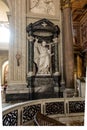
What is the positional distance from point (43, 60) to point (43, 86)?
1.06 meters

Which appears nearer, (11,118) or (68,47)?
(11,118)

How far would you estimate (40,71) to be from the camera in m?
8.16

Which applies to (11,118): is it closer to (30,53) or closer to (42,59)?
(30,53)

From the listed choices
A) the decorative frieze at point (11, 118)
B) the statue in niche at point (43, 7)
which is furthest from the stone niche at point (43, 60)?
the decorative frieze at point (11, 118)

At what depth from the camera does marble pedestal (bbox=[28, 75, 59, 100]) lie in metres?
7.94

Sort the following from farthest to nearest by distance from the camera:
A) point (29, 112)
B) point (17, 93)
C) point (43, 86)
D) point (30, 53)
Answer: point (43, 86) → point (30, 53) → point (17, 93) → point (29, 112)

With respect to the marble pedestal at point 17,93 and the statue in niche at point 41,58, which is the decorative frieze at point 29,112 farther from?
the statue in niche at point 41,58

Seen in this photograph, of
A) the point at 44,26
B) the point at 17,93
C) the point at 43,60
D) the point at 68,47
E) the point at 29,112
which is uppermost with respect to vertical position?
the point at 44,26

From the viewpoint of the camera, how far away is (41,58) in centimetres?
816

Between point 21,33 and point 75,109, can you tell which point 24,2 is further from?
point 75,109

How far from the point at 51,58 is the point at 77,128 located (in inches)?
292

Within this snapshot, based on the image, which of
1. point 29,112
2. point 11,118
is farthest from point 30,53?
point 11,118

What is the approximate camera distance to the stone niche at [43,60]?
7.99 metres

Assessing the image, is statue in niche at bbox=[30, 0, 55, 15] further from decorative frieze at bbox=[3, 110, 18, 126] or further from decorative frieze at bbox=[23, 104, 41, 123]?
decorative frieze at bbox=[3, 110, 18, 126]
